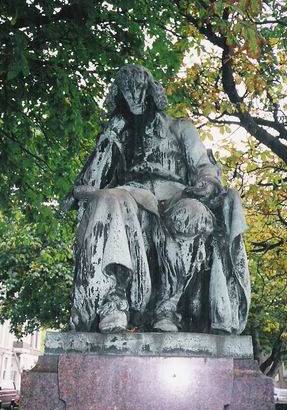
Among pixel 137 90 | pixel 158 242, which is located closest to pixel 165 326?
pixel 158 242

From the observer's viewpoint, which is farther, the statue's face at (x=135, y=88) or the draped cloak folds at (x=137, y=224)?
the statue's face at (x=135, y=88)

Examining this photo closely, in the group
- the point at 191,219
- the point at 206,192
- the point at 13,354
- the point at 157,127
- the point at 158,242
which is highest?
the point at 13,354

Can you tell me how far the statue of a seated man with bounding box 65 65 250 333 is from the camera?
11.5 ft

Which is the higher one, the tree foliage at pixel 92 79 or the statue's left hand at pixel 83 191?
the tree foliage at pixel 92 79

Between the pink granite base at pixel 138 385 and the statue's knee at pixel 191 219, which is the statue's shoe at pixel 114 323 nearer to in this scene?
the pink granite base at pixel 138 385

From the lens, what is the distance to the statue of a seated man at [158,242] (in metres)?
3.51

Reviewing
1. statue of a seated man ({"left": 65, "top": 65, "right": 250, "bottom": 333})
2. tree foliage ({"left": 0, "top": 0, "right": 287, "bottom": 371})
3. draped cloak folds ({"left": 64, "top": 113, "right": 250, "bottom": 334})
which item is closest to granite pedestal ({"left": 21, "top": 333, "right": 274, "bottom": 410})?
statue of a seated man ({"left": 65, "top": 65, "right": 250, "bottom": 333})

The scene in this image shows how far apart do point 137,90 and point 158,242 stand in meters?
1.18

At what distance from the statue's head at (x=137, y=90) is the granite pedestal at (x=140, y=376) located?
1.77 meters

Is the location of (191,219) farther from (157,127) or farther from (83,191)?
(157,127)

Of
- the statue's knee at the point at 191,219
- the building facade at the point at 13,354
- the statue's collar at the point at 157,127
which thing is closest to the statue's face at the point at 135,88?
the statue's collar at the point at 157,127

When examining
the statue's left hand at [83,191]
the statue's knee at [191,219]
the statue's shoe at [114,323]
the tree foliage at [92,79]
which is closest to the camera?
the statue's shoe at [114,323]

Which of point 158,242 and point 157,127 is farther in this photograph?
point 157,127

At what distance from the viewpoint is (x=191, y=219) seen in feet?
12.1
